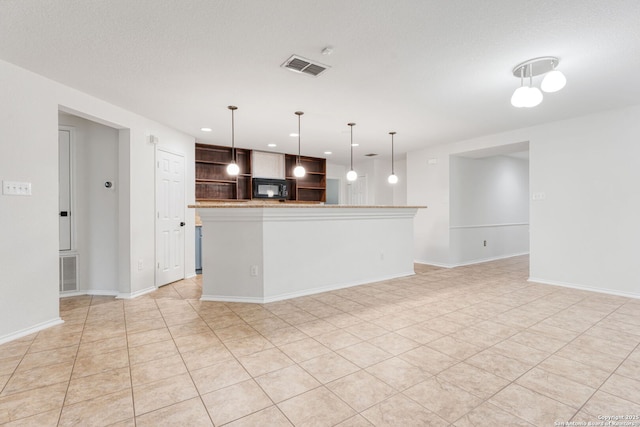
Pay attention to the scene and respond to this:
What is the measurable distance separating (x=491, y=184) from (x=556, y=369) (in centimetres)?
555

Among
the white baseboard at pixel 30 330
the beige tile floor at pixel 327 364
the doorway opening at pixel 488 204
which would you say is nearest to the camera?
the beige tile floor at pixel 327 364

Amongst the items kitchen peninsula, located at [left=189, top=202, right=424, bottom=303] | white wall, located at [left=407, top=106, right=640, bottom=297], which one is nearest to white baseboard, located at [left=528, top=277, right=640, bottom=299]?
white wall, located at [left=407, top=106, right=640, bottom=297]

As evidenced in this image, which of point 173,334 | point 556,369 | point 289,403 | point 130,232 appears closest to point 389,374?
point 289,403

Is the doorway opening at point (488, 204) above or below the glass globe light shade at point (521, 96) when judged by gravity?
below

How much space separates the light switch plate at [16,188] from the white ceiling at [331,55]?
1.07 metres

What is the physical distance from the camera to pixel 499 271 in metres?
5.64

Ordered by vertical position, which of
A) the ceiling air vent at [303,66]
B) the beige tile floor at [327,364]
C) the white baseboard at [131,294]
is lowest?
the beige tile floor at [327,364]

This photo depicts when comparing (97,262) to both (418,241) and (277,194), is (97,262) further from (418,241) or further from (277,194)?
(418,241)

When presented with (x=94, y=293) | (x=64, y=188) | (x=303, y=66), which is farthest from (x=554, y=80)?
(x=94, y=293)

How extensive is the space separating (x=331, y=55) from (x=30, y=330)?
12.1 ft

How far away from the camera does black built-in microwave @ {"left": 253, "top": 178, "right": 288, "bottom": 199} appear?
21.7ft

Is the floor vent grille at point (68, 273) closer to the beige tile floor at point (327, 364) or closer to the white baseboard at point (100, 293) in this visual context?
the white baseboard at point (100, 293)

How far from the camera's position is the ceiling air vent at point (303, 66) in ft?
8.63

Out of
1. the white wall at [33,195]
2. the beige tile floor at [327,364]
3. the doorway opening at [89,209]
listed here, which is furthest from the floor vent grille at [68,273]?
the white wall at [33,195]
